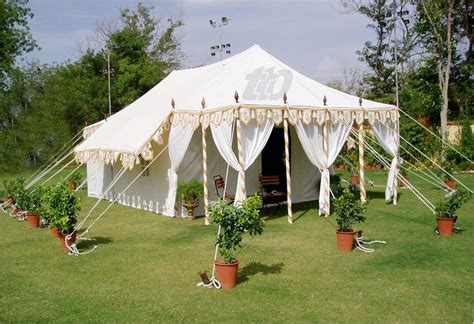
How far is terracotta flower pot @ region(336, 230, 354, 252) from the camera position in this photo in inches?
265

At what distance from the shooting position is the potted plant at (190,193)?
950cm

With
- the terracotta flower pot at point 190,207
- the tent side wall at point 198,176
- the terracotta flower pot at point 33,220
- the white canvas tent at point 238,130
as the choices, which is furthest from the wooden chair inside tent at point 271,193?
the terracotta flower pot at point 33,220

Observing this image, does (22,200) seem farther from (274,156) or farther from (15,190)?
(274,156)

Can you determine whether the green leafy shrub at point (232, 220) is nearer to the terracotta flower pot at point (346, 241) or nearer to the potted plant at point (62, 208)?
the terracotta flower pot at point (346, 241)

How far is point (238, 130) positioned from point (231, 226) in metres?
3.48

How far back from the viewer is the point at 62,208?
7168 millimetres

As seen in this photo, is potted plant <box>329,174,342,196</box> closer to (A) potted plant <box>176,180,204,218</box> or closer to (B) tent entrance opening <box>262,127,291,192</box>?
(B) tent entrance opening <box>262,127,291,192</box>

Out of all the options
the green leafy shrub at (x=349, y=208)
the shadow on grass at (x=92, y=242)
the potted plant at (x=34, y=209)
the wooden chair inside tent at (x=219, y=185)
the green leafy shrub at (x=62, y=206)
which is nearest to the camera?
the green leafy shrub at (x=349, y=208)

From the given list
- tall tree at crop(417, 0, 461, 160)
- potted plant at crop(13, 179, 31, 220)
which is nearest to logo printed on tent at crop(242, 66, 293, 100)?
potted plant at crop(13, 179, 31, 220)

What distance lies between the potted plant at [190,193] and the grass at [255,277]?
2.50 ft

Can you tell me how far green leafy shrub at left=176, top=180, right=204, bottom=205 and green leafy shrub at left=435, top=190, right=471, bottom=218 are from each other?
4.52 m

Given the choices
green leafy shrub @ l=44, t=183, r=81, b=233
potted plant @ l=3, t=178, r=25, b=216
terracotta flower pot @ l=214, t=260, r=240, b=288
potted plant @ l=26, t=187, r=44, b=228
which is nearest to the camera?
terracotta flower pot @ l=214, t=260, r=240, b=288

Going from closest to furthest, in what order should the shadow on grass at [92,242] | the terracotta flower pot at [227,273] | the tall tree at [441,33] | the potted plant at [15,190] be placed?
1. the terracotta flower pot at [227,273]
2. the shadow on grass at [92,242]
3. the potted plant at [15,190]
4. the tall tree at [441,33]

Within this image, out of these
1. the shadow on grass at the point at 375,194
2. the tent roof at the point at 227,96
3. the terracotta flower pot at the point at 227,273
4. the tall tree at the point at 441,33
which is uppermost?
the tall tree at the point at 441,33
